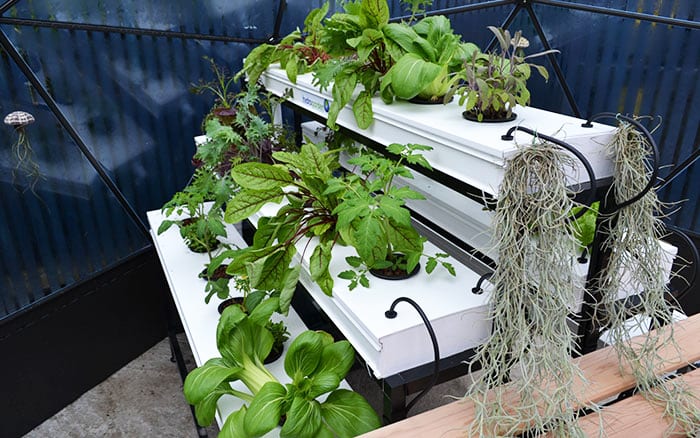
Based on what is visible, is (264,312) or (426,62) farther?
(264,312)

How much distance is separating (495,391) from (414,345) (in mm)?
186

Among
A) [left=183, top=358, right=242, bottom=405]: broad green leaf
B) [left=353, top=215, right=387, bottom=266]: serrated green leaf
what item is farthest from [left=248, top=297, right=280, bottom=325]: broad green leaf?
[left=353, top=215, right=387, bottom=266]: serrated green leaf

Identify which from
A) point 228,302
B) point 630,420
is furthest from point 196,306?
point 630,420

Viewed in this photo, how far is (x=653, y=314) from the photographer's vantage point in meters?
1.15

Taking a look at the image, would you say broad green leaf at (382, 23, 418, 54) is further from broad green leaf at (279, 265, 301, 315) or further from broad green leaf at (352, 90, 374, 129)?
broad green leaf at (279, 265, 301, 315)

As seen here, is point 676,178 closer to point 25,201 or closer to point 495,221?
point 495,221

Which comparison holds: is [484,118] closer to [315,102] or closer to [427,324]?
[427,324]

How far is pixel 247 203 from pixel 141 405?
1576 mm

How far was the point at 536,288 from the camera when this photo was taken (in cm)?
100

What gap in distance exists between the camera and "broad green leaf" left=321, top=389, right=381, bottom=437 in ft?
4.15

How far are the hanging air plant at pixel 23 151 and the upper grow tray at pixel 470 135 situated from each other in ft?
4.56

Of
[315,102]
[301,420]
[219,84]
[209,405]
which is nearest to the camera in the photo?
[301,420]

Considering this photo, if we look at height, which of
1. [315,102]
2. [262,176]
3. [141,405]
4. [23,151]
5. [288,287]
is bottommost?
[141,405]

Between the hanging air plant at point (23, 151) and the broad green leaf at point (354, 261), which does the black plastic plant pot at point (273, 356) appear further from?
the hanging air plant at point (23, 151)
